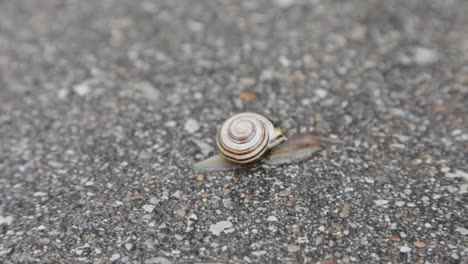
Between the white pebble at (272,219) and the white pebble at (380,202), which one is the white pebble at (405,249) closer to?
the white pebble at (380,202)

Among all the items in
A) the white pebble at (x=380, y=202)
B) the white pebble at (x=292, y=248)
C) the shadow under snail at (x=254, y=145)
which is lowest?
the white pebble at (x=292, y=248)

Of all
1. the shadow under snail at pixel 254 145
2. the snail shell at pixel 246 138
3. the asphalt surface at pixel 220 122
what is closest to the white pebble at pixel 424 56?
the asphalt surface at pixel 220 122

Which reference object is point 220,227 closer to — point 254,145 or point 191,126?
point 254,145

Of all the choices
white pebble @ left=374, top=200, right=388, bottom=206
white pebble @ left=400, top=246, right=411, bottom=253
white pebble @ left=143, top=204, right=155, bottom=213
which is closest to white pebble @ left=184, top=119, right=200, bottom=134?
white pebble @ left=143, top=204, right=155, bottom=213

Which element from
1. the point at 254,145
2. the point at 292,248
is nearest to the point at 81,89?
the point at 254,145

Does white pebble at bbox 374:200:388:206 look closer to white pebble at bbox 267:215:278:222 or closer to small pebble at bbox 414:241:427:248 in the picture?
small pebble at bbox 414:241:427:248

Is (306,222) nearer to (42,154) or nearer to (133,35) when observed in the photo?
(42,154)
